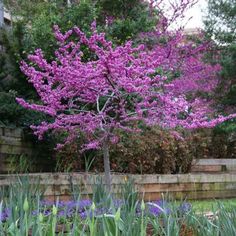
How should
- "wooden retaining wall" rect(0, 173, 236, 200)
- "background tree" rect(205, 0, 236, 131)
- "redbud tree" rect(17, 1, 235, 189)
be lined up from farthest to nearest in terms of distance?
"background tree" rect(205, 0, 236, 131), "wooden retaining wall" rect(0, 173, 236, 200), "redbud tree" rect(17, 1, 235, 189)

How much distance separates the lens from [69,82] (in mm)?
5059

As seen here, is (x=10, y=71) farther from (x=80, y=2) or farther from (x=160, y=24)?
(x=160, y=24)

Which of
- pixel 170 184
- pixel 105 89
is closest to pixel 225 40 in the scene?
pixel 170 184

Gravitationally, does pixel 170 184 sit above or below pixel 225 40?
below

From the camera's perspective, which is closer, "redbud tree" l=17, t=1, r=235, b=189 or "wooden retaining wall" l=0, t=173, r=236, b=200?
"redbud tree" l=17, t=1, r=235, b=189

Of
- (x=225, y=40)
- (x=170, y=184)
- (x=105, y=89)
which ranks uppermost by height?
(x=225, y=40)

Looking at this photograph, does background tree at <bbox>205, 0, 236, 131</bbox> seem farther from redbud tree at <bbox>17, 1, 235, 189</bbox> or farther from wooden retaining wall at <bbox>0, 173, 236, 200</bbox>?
redbud tree at <bbox>17, 1, 235, 189</bbox>

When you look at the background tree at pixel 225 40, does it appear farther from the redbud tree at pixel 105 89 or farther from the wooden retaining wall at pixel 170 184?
the redbud tree at pixel 105 89

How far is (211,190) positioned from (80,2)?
15.7 feet

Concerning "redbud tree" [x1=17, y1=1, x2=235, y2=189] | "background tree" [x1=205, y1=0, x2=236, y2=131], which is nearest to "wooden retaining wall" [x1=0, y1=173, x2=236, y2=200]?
"redbud tree" [x1=17, y1=1, x2=235, y2=189]

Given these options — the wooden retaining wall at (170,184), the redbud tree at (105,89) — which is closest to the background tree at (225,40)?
the wooden retaining wall at (170,184)

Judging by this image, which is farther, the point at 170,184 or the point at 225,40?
the point at 225,40

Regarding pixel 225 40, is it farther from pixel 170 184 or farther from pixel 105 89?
pixel 105 89

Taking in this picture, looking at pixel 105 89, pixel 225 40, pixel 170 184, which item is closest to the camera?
pixel 105 89
